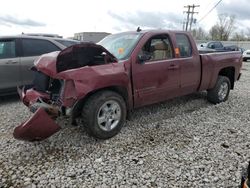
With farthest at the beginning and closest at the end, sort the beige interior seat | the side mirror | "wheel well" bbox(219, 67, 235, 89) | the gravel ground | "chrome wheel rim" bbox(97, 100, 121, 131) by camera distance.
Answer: "wheel well" bbox(219, 67, 235, 89)
the beige interior seat
the side mirror
"chrome wheel rim" bbox(97, 100, 121, 131)
the gravel ground

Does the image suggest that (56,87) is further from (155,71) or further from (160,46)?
(160,46)

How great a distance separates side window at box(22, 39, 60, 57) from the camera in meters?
6.00

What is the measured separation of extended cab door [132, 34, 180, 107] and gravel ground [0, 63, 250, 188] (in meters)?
0.57

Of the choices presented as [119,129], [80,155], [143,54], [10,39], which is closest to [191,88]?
[143,54]

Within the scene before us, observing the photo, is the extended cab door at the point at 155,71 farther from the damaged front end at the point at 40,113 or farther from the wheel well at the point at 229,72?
the wheel well at the point at 229,72

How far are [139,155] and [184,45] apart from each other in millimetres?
2770

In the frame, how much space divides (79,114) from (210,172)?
6.78 ft

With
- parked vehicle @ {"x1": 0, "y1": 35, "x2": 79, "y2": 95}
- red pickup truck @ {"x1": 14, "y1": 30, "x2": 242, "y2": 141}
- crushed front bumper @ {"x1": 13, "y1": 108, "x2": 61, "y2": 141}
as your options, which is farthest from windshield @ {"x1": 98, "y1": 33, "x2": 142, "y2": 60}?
parked vehicle @ {"x1": 0, "y1": 35, "x2": 79, "y2": 95}

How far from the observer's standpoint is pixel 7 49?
5.80 metres

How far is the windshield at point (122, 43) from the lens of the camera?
4260 mm

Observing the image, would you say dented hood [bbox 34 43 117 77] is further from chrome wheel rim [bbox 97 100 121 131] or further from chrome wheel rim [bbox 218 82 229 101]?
chrome wheel rim [bbox 218 82 229 101]

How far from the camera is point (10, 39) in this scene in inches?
231

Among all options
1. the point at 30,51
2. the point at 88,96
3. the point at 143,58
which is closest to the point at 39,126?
the point at 88,96

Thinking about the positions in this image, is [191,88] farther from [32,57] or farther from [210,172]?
[32,57]
